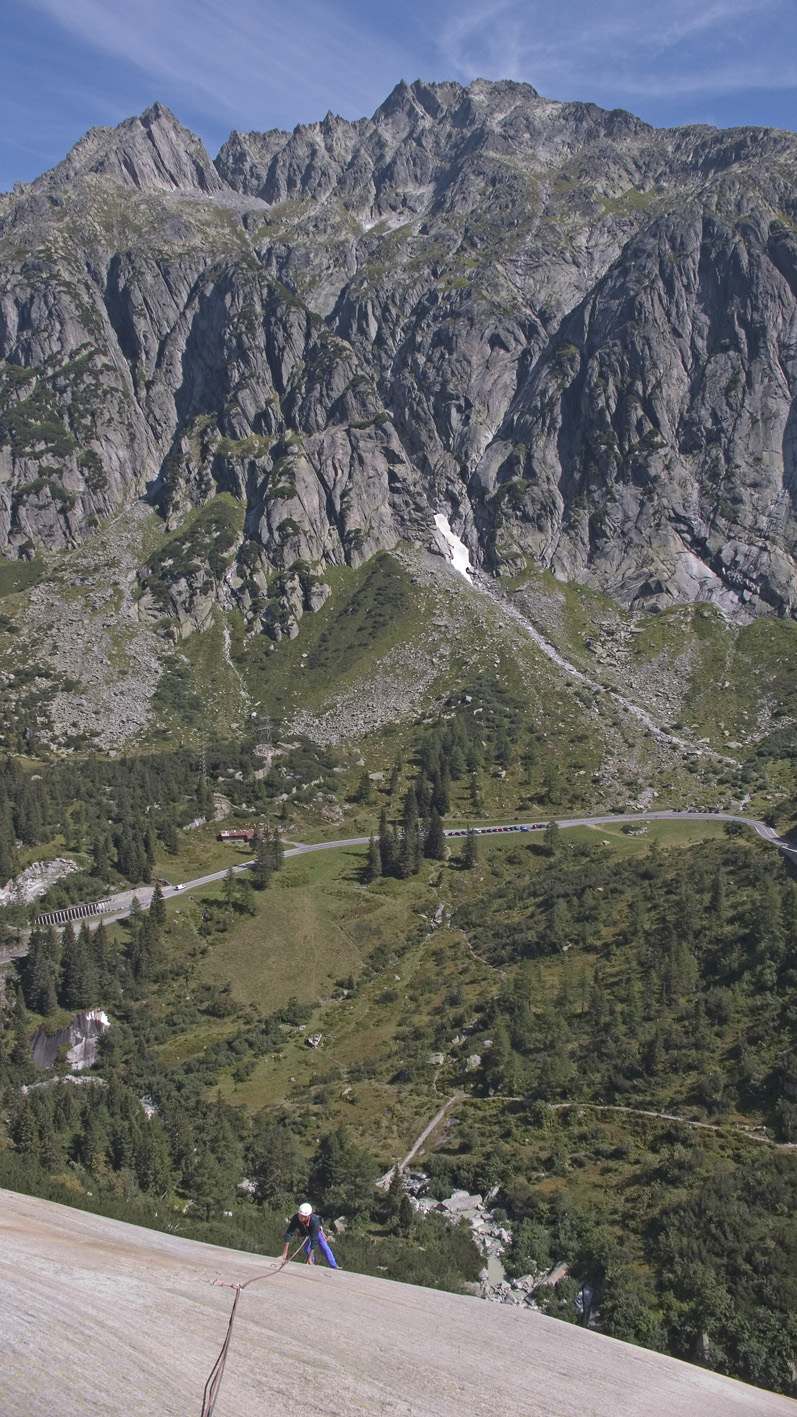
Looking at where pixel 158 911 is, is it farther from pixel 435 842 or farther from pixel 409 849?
pixel 435 842

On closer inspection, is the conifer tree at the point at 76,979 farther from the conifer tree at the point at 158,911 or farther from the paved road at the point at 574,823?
the paved road at the point at 574,823

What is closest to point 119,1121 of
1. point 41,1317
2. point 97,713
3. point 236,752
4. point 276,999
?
point 276,999

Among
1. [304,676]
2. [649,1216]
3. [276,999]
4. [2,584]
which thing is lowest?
[276,999]

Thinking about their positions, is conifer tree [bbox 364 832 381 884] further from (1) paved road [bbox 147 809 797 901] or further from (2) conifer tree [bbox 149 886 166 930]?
(2) conifer tree [bbox 149 886 166 930]

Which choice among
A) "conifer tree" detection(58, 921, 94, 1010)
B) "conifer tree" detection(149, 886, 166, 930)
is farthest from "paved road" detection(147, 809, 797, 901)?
"conifer tree" detection(58, 921, 94, 1010)

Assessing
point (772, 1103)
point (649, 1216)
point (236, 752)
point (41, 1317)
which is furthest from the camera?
point (236, 752)

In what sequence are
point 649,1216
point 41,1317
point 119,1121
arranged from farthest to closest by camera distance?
1. point 119,1121
2. point 649,1216
3. point 41,1317

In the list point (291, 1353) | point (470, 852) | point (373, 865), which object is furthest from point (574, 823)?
point (291, 1353)

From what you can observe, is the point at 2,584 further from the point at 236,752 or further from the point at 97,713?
the point at 236,752

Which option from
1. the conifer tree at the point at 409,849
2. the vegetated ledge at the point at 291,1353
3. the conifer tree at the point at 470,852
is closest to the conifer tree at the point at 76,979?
the conifer tree at the point at 409,849
